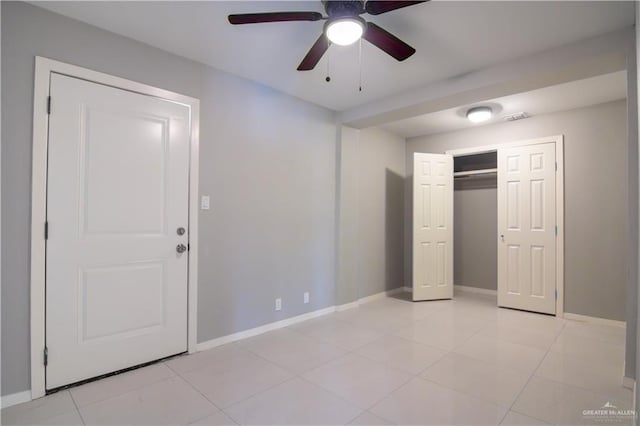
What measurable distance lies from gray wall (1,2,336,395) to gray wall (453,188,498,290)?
7.80 feet

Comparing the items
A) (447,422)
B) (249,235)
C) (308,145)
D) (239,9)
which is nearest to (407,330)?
(447,422)

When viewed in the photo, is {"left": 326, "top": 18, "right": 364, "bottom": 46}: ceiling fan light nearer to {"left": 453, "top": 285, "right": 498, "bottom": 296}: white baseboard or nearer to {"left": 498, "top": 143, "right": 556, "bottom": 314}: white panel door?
{"left": 498, "top": 143, "right": 556, "bottom": 314}: white panel door

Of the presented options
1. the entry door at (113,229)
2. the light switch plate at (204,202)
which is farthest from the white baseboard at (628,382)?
the light switch plate at (204,202)

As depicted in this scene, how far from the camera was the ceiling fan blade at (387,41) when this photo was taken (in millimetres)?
1814

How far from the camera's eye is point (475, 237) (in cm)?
495

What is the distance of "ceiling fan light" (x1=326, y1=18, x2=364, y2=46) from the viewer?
1.75 m

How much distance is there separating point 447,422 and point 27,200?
9.47 ft

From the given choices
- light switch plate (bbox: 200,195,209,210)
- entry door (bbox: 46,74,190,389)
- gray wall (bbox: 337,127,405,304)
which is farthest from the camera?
gray wall (bbox: 337,127,405,304)

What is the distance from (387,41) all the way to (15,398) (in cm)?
316

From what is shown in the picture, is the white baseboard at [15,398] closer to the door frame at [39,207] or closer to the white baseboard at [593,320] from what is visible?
the door frame at [39,207]

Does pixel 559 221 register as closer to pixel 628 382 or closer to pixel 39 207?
pixel 628 382

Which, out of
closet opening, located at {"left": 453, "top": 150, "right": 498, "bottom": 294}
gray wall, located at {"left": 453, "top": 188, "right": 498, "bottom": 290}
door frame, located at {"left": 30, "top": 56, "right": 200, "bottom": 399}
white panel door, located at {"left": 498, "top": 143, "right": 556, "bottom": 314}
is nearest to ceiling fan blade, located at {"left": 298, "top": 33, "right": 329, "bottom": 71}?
door frame, located at {"left": 30, "top": 56, "right": 200, "bottom": 399}

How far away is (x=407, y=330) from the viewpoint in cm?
331

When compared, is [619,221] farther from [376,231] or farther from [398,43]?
[398,43]
